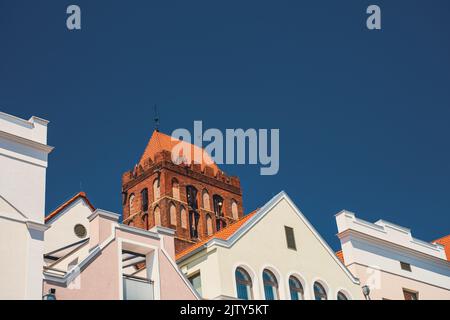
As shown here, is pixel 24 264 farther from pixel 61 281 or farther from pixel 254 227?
pixel 254 227

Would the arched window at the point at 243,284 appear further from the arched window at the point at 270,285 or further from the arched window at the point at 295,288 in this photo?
the arched window at the point at 295,288

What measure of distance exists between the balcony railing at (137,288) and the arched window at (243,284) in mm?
3443

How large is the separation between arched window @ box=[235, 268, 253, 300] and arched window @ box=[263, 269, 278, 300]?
2.35ft

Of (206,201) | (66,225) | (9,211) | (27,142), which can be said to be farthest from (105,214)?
(206,201)

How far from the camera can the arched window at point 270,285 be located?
92.1 ft

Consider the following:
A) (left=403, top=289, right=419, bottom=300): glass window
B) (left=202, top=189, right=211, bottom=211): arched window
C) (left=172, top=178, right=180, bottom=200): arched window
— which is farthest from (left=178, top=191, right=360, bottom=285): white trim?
(left=202, top=189, right=211, bottom=211): arched window

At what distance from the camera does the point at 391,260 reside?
33.8 m

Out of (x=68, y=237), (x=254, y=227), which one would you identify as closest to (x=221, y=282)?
(x=254, y=227)

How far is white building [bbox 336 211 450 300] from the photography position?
32469mm

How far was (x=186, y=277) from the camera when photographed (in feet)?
88.0

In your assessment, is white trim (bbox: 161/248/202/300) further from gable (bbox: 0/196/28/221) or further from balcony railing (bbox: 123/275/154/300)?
gable (bbox: 0/196/28/221)

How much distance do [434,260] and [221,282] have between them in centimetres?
1361
